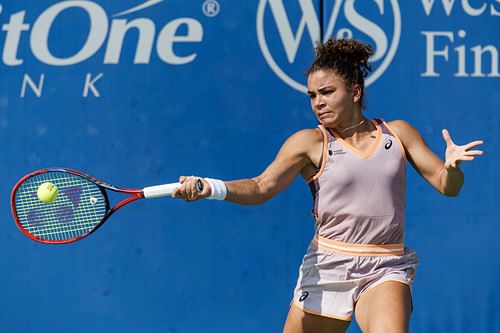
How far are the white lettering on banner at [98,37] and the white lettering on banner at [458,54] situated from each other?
3.69 ft

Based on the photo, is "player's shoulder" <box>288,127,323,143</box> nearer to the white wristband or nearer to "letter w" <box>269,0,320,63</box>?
the white wristband

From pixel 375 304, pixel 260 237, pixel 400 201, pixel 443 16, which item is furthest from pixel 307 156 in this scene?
pixel 443 16

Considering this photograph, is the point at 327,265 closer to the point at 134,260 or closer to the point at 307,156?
the point at 307,156

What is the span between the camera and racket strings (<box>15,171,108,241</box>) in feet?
14.9

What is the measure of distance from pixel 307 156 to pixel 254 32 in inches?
50.3

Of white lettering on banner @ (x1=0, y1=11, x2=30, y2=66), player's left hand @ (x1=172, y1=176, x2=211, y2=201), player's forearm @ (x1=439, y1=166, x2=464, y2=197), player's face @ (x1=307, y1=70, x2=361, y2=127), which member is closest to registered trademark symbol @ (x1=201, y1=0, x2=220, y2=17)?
white lettering on banner @ (x1=0, y1=11, x2=30, y2=66)

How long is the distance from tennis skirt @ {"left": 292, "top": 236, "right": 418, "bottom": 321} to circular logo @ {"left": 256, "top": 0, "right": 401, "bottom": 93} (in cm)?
135

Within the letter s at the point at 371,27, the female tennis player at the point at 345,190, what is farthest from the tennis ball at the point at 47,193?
the letter s at the point at 371,27

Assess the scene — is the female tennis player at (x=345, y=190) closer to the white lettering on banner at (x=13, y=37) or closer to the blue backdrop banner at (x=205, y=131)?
the blue backdrop banner at (x=205, y=131)

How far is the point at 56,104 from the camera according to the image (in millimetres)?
5180

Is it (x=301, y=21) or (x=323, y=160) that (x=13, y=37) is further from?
(x=323, y=160)

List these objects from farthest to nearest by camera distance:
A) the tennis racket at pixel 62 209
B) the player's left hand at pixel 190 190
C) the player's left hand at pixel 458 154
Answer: the tennis racket at pixel 62 209, the player's left hand at pixel 190 190, the player's left hand at pixel 458 154

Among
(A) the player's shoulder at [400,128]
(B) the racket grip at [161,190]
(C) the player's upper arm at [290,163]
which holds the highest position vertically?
(A) the player's shoulder at [400,128]

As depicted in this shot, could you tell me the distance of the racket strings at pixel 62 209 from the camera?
453cm
